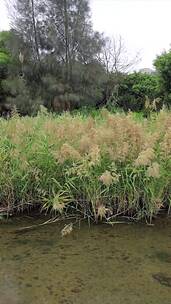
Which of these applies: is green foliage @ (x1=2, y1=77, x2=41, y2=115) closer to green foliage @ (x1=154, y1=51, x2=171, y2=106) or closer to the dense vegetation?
the dense vegetation

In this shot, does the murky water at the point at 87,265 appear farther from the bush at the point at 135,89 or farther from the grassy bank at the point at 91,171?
the bush at the point at 135,89

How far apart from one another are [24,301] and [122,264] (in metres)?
0.75

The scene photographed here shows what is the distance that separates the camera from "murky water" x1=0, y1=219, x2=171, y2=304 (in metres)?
2.37

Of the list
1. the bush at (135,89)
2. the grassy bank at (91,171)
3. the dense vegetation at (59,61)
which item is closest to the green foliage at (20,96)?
the dense vegetation at (59,61)

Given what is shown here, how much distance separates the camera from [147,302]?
89.7 inches

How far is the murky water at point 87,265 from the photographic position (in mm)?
2365

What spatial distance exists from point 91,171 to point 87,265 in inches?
37.1

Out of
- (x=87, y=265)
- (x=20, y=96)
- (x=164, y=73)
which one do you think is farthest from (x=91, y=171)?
(x=20, y=96)

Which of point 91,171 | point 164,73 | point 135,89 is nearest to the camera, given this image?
point 91,171

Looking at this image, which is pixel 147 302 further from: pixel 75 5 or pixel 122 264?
pixel 75 5

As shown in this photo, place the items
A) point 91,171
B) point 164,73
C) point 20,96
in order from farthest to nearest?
point 20,96
point 164,73
point 91,171

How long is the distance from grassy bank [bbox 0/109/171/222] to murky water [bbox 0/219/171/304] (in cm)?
23

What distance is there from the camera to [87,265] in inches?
109

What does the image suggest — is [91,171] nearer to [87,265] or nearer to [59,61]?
[87,265]
